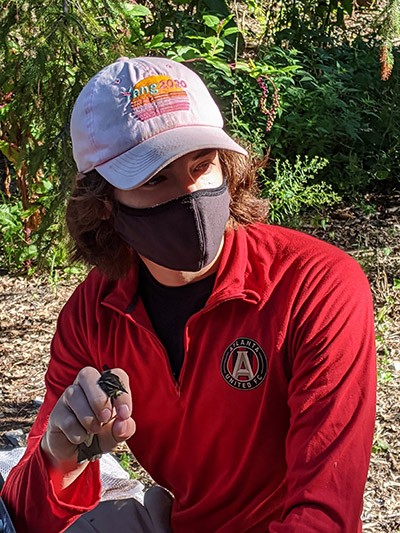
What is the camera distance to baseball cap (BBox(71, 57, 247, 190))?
189cm

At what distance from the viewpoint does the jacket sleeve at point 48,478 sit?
2010mm

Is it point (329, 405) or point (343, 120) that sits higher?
point (329, 405)

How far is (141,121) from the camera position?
1.93 metres

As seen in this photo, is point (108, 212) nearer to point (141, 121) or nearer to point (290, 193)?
point (141, 121)

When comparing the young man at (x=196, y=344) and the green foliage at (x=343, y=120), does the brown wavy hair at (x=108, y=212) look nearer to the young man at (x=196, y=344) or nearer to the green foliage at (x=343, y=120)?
the young man at (x=196, y=344)

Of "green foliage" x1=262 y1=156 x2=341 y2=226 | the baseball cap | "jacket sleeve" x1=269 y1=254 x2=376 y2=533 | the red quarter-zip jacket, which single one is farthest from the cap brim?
"green foliage" x1=262 y1=156 x2=341 y2=226

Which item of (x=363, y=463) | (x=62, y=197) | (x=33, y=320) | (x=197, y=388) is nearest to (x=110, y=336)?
(x=197, y=388)

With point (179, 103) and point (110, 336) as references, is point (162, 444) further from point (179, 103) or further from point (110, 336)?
point (179, 103)

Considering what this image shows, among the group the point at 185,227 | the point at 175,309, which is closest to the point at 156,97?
the point at 185,227

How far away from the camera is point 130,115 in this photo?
6.33 ft

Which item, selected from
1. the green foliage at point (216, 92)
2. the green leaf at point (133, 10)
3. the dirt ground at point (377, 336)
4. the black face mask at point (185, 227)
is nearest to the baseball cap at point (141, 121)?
the black face mask at point (185, 227)

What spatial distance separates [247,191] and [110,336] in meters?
0.58

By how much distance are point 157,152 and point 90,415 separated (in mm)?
625

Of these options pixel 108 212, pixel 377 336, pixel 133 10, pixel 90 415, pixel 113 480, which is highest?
pixel 133 10
